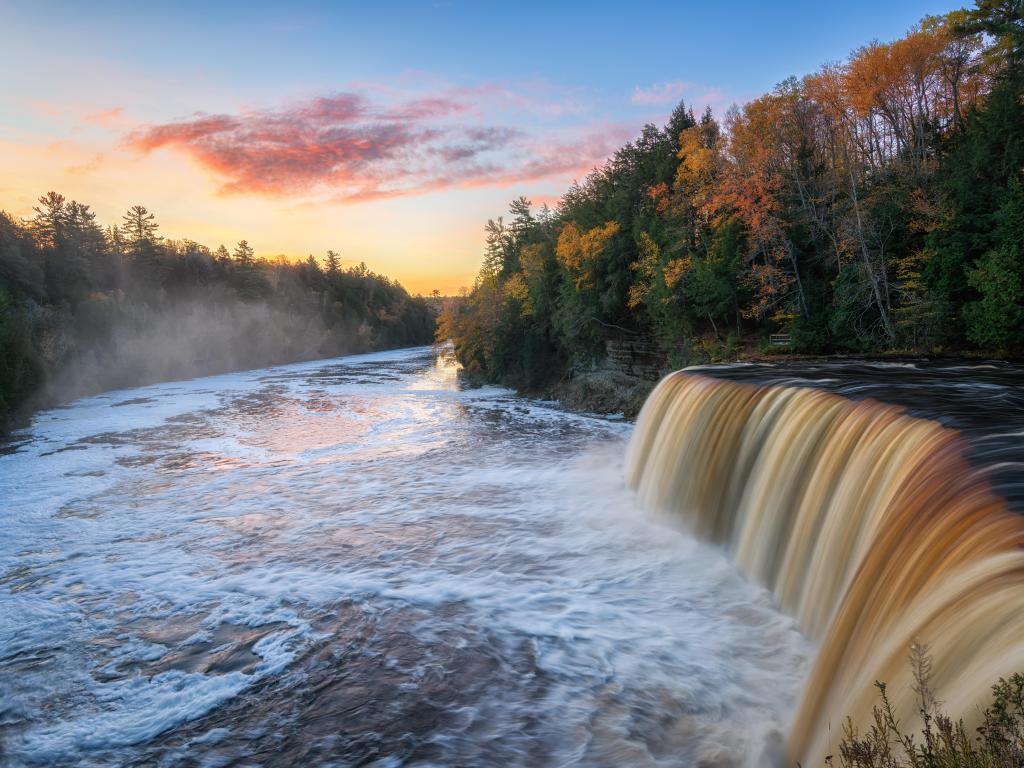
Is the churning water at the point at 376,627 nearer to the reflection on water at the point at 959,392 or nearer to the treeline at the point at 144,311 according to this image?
the reflection on water at the point at 959,392

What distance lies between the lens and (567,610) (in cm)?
811

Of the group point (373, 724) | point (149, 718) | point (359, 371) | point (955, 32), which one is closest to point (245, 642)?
point (149, 718)

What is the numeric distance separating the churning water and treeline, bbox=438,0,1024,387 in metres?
13.0

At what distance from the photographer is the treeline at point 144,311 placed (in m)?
38.4

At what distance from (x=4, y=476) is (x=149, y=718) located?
1653 cm

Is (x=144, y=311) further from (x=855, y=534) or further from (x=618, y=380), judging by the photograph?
(x=855, y=534)

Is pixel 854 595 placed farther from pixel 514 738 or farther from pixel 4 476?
pixel 4 476

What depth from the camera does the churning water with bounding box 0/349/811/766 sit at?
5.59 m

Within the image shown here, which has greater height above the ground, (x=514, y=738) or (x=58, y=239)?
(x=58, y=239)

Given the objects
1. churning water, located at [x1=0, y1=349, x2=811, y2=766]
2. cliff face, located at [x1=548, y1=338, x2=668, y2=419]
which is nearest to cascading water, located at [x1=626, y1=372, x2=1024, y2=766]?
churning water, located at [x1=0, y1=349, x2=811, y2=766]

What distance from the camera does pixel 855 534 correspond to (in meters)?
6.73

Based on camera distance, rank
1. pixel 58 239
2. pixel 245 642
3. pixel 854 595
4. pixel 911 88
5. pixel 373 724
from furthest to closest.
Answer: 1. pixel 58 239
2. pixel 911 88
3. pixel 245 642
4. pixel 373 724
5. pixel 854 595

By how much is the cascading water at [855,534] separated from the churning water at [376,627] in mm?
633

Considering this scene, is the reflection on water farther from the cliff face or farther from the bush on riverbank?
the cliff face
